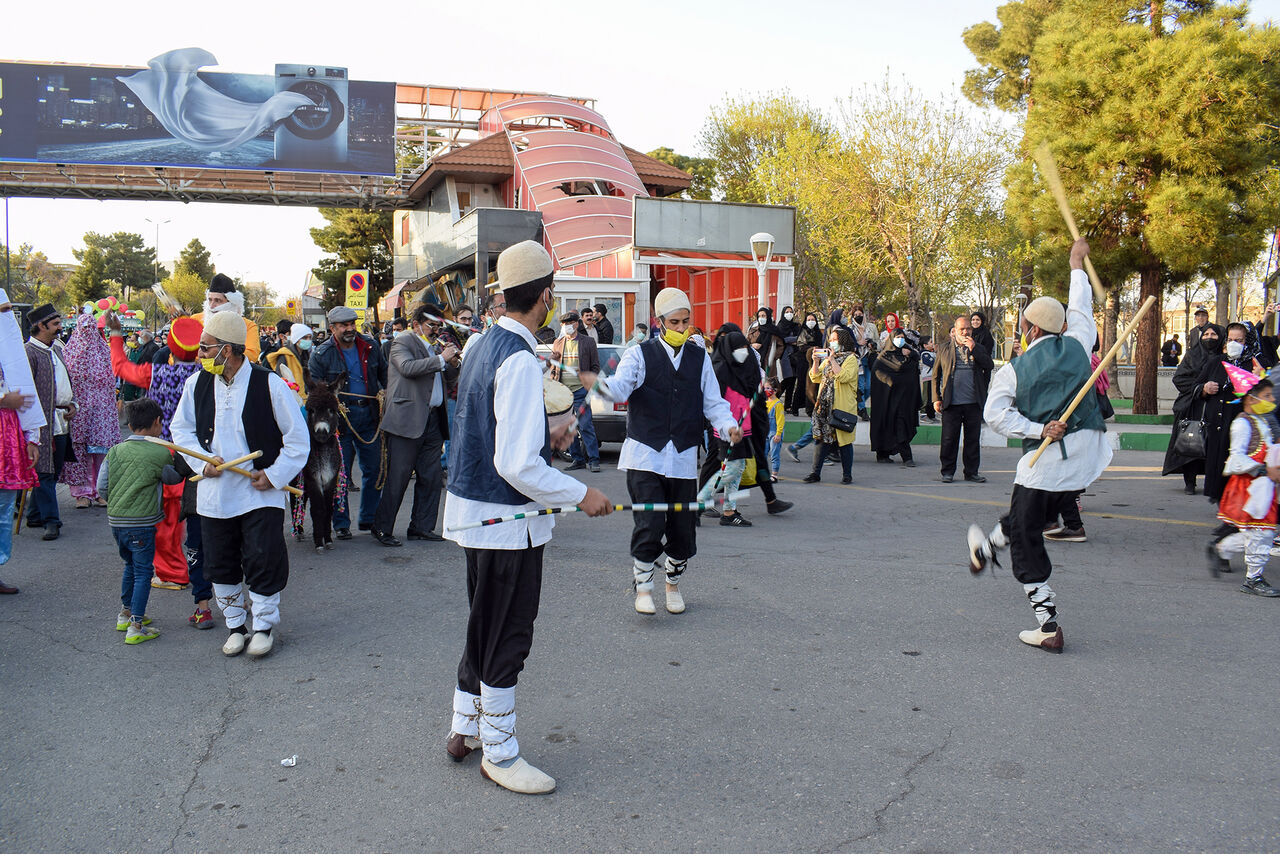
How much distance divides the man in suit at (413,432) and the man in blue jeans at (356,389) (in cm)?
29

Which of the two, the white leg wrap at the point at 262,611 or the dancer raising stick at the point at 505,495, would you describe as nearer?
the dancer raising stick at the point at 505,495

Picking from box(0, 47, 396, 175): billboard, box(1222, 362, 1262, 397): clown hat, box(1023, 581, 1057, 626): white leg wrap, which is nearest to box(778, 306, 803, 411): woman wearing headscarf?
box(1222, 362, 1262, 397): clown hat

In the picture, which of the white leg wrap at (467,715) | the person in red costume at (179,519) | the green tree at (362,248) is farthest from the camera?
the green tree at (362,248)

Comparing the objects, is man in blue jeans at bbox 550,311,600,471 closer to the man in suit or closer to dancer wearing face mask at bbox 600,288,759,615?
the man in suit

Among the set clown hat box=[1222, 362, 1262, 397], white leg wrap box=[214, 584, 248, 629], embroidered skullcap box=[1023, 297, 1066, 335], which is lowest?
white leg wrap box=[214, 584, 248, 629]

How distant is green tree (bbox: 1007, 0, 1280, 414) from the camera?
17.4 m

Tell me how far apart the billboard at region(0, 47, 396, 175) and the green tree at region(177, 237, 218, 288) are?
58892 millimetres

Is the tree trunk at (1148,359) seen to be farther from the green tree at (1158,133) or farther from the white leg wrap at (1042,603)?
the white leg wrap at (1042,603)

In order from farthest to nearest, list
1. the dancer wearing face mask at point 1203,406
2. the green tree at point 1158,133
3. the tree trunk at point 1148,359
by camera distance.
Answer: the tree trunk at point 1148,359
the green tree at point 1158,133
the dancer wearing face mask at point 1203,406

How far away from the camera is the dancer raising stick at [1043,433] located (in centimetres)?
527

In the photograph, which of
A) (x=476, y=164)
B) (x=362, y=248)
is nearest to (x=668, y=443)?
(x=476, y=164)

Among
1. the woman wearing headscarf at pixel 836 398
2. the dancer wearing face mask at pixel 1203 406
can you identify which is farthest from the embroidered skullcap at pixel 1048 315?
the woman wearing headscarf at pixel 836 398

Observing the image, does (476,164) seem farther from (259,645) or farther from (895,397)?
(259,645)

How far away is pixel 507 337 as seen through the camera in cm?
361
